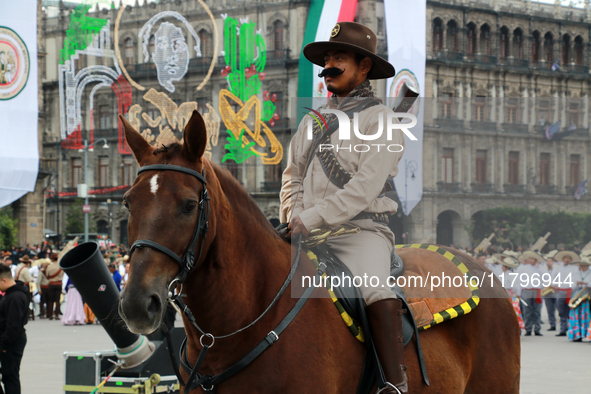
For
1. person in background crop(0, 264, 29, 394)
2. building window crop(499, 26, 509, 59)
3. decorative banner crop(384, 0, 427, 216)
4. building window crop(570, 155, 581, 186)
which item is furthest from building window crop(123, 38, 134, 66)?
building window crop(570, 155, 581, 186)

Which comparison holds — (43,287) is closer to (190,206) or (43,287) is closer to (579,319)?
(579,319)

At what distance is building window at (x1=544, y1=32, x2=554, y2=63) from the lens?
4556 cm

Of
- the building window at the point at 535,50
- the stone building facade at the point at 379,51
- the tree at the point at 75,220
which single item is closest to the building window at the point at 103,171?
the stone building facade at the point at 379,51

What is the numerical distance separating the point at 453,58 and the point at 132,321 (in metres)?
47.4

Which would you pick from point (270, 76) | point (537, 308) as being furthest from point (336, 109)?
point (270, 76)

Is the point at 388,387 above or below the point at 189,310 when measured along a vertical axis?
below

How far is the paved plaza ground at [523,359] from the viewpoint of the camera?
946 centimetres

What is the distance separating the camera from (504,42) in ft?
157

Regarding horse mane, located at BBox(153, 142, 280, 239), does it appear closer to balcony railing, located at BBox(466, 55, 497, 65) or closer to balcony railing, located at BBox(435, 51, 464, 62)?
balcony railing, located at BBox(435, 51, 464, 62)

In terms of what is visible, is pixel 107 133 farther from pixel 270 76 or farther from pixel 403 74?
pixel 403 74

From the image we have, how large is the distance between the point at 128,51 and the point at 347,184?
152ft

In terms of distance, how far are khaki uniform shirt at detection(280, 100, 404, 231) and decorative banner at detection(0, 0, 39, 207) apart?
1511 centimetres

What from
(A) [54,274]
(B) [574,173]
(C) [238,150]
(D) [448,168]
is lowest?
(A) [54,274]

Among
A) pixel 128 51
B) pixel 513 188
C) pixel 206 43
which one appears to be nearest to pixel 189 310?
pixel 513 188
